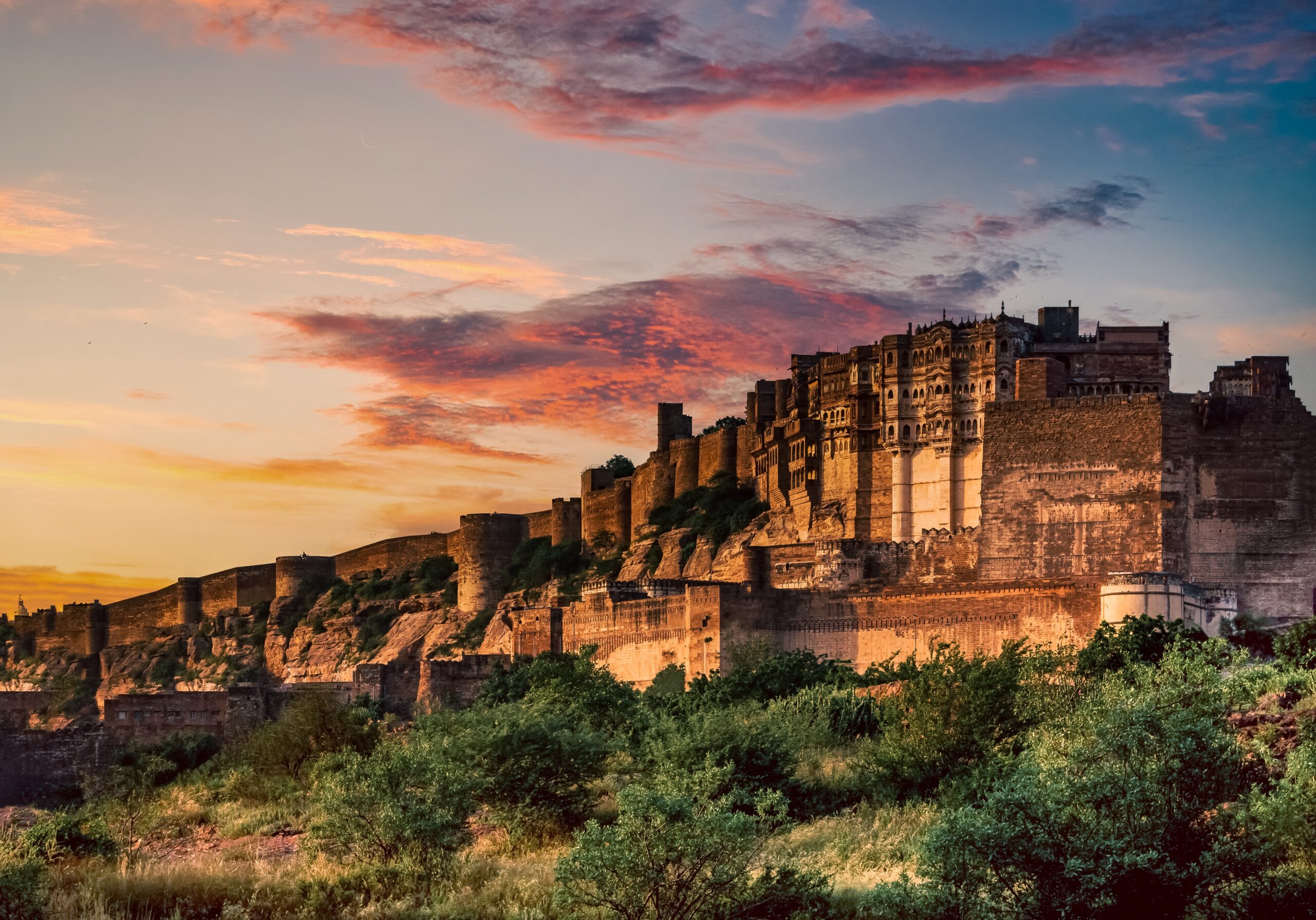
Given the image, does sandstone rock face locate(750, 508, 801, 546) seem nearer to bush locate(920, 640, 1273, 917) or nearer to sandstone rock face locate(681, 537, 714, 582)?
sandstone rock face locate(681, 537, 714, 582)

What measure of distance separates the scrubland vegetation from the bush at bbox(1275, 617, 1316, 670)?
80 mm

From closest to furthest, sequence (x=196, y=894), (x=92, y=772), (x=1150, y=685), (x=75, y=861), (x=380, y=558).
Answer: (x=196, y=894), (x=75, y=861), (x=1150, y=685), (x=92, y=772), (x=380, y=558)

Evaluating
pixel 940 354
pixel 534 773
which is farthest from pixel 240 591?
pixel 534 773

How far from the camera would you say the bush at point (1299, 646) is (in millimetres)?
30062

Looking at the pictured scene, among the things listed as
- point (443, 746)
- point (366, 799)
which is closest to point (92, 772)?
point (443, 746)

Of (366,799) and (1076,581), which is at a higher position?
(1076,581)

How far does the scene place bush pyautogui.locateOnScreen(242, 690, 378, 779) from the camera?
1401 inches

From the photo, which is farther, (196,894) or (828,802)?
(828,802)

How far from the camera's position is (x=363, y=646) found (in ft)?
251

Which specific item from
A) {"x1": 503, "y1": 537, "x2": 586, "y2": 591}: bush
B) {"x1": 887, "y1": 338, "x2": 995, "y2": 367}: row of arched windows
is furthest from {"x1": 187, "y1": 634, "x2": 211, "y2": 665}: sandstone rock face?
{"x1": 887, "y1": 338, "x2": 995, "y2": 367}: row of arched windows

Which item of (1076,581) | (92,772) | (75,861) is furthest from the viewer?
(1076,581)

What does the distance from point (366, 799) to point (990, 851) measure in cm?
965

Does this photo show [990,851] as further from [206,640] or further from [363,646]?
[206,640]

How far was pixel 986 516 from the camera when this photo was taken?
48281 millimetres
